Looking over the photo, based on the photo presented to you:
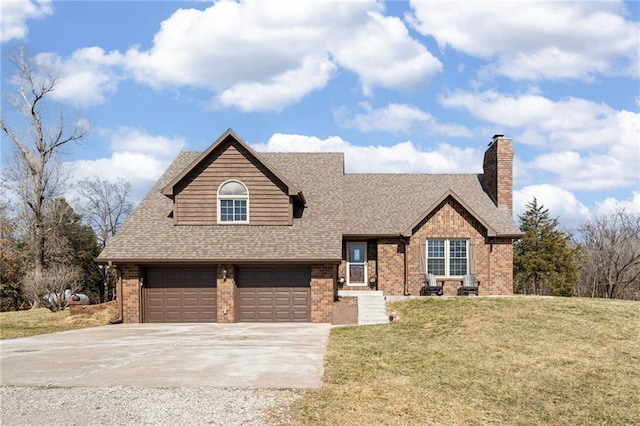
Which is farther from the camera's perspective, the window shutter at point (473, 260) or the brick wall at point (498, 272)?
the brick wall at point (498, 272)

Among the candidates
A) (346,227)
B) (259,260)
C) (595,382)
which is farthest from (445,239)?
(595,382)

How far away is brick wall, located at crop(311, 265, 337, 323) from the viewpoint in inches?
789

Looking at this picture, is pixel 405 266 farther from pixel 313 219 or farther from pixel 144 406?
pixel 144 406

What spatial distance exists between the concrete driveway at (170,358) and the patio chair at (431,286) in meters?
6.53

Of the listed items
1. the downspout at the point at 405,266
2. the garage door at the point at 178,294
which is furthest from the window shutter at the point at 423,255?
the garage door at the point at 178,294

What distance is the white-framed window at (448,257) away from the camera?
23.4 m

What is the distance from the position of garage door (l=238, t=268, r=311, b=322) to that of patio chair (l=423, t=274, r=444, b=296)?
5782 millimetres

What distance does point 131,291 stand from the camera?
67.0 feet

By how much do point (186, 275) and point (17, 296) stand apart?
75.1 feet

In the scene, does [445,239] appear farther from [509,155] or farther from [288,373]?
[288,373]

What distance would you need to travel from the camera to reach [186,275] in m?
20.7

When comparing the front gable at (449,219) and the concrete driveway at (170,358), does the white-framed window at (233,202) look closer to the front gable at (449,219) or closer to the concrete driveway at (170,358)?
the concrete driveway at (170,358)

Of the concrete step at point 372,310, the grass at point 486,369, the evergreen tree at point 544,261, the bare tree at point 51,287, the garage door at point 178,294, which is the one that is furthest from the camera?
the evergreen tree at point 544,261

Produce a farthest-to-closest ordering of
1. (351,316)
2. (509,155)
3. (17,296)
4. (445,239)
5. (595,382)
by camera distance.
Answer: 1. (17,296)
2. (509,155)
3. (445,239)
4. (351,316)
5. (595,382)
